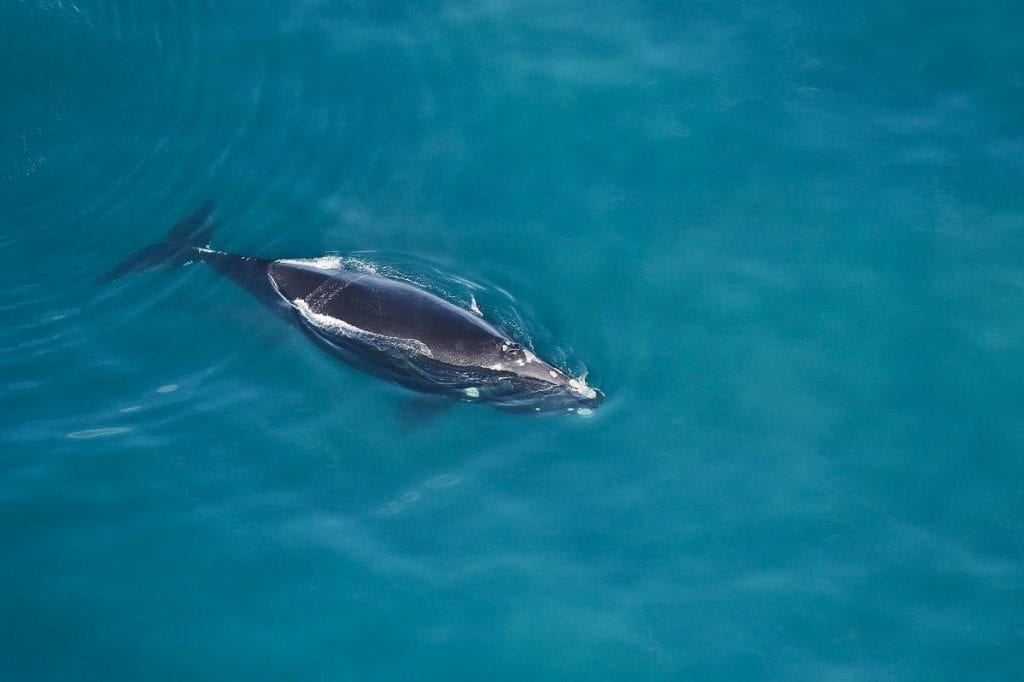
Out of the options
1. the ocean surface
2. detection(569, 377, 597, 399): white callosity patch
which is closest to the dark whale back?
the ocean surface

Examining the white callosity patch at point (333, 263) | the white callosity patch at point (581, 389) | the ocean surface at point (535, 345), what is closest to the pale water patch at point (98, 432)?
the ocean surface at point (535, 345)

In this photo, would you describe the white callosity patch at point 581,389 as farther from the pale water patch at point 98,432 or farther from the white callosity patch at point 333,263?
the pale water patch at point 98,432

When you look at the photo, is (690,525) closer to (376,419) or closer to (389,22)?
(376,419)

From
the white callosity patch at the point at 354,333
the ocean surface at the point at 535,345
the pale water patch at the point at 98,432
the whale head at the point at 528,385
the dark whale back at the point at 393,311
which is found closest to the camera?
the ocean surface at the point at 535,345

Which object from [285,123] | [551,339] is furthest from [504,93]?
[551,339]

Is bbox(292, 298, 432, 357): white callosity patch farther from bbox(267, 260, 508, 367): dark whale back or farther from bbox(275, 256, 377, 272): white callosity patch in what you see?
bbox(275, 256, 377, 272): white callosity patch

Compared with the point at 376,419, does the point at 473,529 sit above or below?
below
